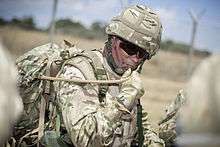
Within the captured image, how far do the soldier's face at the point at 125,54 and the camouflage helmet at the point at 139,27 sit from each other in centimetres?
5

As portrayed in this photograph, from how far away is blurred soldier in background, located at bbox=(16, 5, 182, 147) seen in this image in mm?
3330

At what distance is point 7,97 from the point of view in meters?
0.98

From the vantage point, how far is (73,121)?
3.34 m

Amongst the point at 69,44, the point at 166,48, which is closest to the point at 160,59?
the point at 166,48

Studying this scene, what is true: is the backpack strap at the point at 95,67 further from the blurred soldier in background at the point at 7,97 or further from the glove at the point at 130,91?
the blurred soldier in background at the point at 7,97

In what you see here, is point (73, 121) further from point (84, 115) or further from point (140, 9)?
point (140, 9)

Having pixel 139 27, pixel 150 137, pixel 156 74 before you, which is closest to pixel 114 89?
pixel 139 27

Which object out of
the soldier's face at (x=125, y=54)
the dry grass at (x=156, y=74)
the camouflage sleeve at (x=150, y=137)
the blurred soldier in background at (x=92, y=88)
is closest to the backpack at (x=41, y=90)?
the blurred soldier in background at (x=92, y=88)

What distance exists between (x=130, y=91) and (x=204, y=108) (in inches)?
91.5

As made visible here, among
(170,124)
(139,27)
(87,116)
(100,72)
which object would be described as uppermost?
(139,27)

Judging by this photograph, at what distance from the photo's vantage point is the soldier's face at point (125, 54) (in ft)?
12.1

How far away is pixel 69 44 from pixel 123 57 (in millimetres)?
469

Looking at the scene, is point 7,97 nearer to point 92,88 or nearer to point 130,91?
point 130,91

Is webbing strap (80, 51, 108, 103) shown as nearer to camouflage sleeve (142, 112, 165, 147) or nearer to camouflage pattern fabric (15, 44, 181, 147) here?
camouflage pattern fabric (15, 44, 181, 147)
